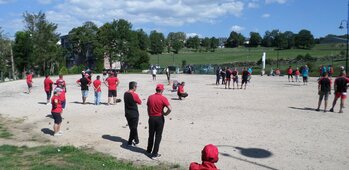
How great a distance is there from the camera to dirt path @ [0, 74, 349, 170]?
9.01 m

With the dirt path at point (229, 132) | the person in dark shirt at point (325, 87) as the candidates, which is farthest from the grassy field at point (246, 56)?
the person in dark shirt at point (325, 87)

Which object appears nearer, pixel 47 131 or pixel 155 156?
pixel 155 156

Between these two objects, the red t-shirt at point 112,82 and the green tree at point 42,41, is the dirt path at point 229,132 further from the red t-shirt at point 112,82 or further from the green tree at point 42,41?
the green tree at point 42,41

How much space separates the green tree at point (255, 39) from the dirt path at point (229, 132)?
139348 mm

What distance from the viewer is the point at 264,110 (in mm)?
17094

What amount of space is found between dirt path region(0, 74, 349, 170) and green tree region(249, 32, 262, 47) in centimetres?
13935

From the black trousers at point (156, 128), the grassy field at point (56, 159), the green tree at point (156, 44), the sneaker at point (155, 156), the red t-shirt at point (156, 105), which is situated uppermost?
the green tree at point (156, 44)

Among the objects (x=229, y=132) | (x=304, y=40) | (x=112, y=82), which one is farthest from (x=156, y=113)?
(x=304, y=40)

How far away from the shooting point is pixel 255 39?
155500 millimetres

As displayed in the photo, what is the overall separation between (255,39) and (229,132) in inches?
5836

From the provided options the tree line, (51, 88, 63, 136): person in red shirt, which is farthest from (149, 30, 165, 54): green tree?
(51, 88, 63, 136): person in red shirt

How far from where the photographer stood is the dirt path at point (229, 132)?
9.01 metres

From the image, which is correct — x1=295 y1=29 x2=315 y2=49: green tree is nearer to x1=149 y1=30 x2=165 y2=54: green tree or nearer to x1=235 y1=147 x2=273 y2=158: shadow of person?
x1=149 y1=30 x2=165 y2=54: green tree

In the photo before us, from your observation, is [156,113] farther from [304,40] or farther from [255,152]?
[304,40]
